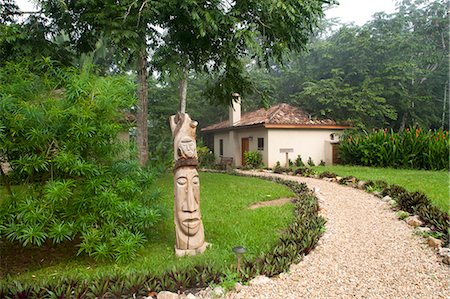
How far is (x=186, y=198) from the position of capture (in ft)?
15.6

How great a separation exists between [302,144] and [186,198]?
13960 millimetres

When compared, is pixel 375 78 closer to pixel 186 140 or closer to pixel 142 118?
pixel 142 118

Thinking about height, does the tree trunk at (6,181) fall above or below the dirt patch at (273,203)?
above

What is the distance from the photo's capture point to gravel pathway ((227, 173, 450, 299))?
368 centimetres

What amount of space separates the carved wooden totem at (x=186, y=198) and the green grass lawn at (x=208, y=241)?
8.8 inches

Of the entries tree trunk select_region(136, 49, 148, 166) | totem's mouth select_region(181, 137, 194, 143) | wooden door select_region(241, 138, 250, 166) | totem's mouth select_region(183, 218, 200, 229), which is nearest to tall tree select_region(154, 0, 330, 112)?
tree trunk select_region(136, 49, 148, 166)

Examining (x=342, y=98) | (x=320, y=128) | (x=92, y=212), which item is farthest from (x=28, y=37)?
(x=342, y=98)

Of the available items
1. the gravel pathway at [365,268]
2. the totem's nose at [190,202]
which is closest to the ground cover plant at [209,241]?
the totem's nose at [190,202]

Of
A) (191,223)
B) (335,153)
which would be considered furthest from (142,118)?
(335,153)

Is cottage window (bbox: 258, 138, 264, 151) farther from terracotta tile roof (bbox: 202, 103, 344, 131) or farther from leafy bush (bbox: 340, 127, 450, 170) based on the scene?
leafy bush (bbox: 340, 127, 450, 170)

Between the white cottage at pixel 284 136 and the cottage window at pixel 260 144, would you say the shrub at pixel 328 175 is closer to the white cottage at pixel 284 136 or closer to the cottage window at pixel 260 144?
the white cottage at pixel 284 136

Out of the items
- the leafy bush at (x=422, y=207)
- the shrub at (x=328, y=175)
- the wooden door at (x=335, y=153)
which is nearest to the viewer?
the leafy bush at (x=422, y=207)

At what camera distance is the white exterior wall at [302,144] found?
1716cm

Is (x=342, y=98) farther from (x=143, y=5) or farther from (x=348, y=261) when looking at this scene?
(x=348, y=261)
